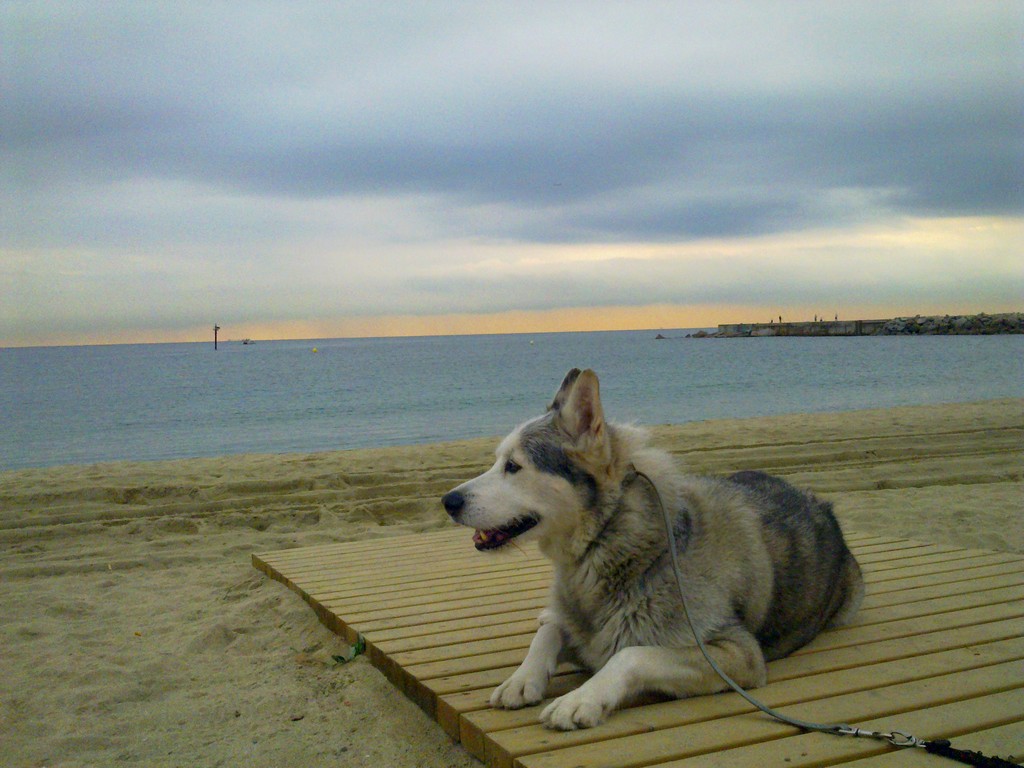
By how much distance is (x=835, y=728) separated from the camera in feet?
10.3

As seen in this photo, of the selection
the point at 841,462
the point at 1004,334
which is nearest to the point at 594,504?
the point at 841,462

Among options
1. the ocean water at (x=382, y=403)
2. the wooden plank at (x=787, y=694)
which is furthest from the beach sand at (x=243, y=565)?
the ocean water at (x=382, y=403)

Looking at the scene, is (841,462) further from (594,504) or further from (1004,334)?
(1004,334)

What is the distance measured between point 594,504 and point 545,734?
1.03m

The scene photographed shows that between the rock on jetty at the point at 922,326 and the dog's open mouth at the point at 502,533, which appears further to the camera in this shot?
the rock on jetty at the point at 922,326

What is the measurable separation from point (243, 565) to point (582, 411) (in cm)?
553

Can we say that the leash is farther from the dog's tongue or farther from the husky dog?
the dog's tongue

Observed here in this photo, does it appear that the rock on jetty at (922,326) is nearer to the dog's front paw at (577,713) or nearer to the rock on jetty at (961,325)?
the rock on jetty at (961,325)

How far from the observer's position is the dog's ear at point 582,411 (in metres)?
3.67

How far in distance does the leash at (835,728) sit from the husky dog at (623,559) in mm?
37

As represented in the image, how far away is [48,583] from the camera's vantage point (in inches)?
301

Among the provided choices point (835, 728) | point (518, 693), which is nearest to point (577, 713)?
point (518, 693)

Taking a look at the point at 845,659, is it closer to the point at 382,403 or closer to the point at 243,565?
the point at 243,565

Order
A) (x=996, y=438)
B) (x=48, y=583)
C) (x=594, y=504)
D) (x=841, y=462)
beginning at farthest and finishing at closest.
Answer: (x=996, y=438) → (x=841, y=462) → (x=48, y=583) → (x=594, y=504)
